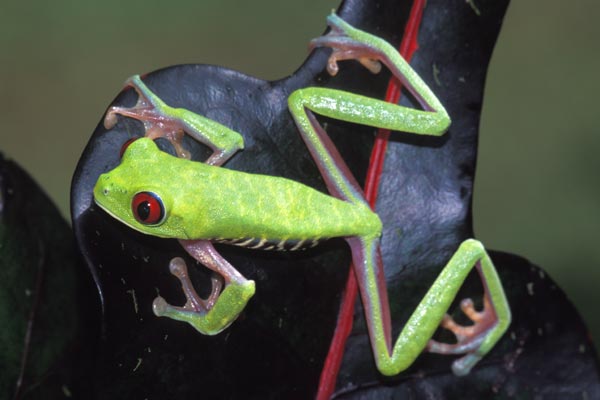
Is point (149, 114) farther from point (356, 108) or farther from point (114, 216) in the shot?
point (356, 108)

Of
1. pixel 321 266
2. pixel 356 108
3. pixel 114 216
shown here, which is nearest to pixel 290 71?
pixel 356 108

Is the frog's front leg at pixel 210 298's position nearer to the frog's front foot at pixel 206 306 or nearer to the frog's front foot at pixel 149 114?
the frog's front foot at pixel 206 306

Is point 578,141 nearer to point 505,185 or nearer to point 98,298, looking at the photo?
point 505,185

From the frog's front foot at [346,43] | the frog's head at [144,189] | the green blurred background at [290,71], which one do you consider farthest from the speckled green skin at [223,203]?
the green blurred background at [290,71]

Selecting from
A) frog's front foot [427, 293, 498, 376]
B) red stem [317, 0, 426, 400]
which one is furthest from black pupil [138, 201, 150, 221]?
frog's front foot [427, 293, 498, 376]

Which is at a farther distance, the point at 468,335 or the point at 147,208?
the point at 468,335

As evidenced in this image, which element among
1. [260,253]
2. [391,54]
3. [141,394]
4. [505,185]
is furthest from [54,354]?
[505,185]

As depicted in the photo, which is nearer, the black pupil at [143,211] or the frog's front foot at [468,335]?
the black pupil at [143,211]
